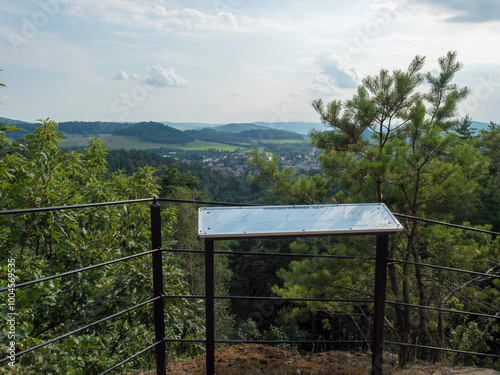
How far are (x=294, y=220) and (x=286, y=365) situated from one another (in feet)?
3.98

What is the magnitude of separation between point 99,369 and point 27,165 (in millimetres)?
2422

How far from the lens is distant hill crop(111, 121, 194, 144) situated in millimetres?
62781

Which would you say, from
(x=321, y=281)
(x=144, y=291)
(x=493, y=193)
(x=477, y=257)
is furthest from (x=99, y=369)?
(x=493, y=193)

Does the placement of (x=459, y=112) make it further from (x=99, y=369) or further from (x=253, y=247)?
(x=253, y=247)

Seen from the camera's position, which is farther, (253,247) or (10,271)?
(253,247)

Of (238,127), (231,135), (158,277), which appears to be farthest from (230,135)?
(158,277)

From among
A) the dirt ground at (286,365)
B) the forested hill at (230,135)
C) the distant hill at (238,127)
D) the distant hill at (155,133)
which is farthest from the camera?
the distant hill at (238,127)

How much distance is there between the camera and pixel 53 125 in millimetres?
5105

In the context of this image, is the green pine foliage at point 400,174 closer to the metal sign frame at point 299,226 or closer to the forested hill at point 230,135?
the metal sign frame at point 299,226

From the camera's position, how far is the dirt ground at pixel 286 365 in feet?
7.77

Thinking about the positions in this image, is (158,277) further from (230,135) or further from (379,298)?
(230,135)

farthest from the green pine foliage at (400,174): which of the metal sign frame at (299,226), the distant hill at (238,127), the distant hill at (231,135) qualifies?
the distant hill at (238,127)

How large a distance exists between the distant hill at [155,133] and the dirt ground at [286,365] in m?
63.2

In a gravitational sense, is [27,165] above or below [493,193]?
above
